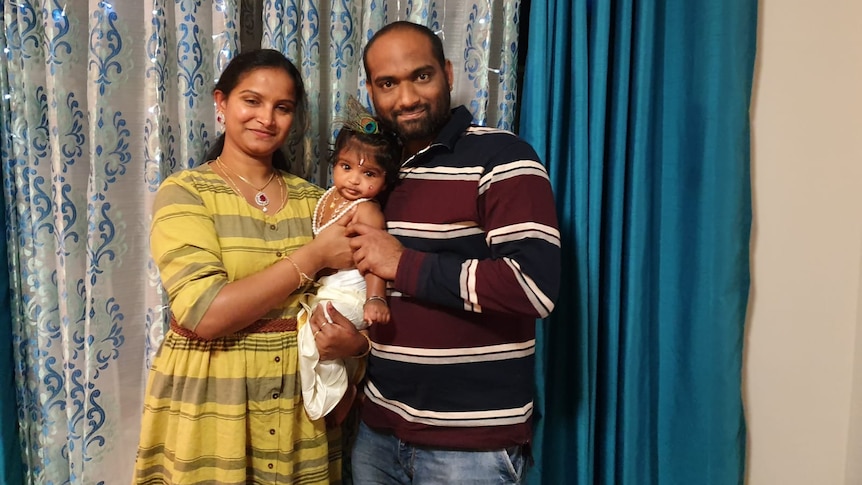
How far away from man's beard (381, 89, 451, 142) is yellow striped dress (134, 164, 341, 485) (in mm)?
366

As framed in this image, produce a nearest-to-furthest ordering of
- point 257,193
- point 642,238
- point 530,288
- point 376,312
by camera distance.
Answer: point 530,288
point 376,312
point 257,193
point 642,238

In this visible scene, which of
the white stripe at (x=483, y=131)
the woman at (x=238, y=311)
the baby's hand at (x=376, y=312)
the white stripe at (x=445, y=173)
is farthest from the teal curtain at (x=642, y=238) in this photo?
the woman at (x=238, y=311)

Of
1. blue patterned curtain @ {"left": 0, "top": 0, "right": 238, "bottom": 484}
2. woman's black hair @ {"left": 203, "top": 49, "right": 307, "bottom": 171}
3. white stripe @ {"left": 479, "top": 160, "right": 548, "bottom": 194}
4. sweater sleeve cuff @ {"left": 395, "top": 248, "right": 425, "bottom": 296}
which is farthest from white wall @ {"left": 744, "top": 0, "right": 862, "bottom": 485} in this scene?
blue patterned curtain @ {"left": 0, "top": 0, "right": 238, "bottom": 484}

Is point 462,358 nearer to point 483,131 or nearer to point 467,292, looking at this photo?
point 467,292

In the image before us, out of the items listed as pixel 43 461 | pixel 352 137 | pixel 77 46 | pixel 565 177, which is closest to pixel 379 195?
pixel 352 137

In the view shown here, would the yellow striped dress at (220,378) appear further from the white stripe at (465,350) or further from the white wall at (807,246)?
the white wall at (807,246)

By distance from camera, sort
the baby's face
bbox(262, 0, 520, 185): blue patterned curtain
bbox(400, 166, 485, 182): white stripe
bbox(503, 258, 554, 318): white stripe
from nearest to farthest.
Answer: bbox(503, 258, 554, 318): white stripe
bbox(400, 166, 485, 182): white stripe
the baby's face
bbox(262, 0, 520, 185): blue patterned curtain

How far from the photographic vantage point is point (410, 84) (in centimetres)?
118

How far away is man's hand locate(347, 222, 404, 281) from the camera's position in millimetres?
1087

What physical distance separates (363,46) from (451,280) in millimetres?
805

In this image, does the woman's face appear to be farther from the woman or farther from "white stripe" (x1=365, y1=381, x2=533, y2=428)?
"white stripe" (x1=365, y1=381, x2=533, y2=428)

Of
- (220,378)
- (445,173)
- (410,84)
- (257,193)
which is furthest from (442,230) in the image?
(220,378)

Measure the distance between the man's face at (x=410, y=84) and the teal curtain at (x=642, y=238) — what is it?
1.18ft

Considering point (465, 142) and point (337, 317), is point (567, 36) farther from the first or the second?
point (337, 317)
